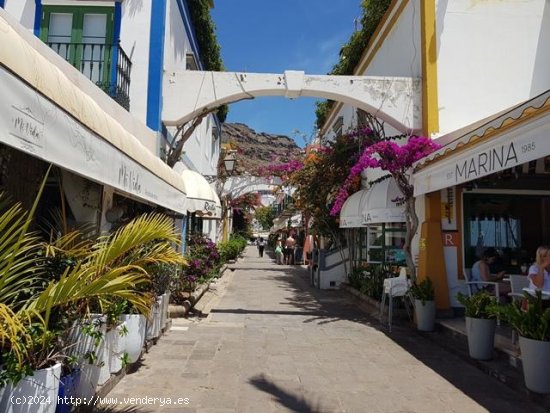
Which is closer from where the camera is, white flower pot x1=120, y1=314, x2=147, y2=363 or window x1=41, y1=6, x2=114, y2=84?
white flower pot x1=120, y1=314, x2=147, y2=363

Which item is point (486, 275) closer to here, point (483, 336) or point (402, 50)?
point (483, 336)

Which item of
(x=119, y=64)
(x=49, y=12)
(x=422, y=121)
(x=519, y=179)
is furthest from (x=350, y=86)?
(x=49, y=12)

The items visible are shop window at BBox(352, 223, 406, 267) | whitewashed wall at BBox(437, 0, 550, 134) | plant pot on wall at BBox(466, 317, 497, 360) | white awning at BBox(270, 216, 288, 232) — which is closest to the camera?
plant pot on wall at BBox(466, 317, 497, 360)

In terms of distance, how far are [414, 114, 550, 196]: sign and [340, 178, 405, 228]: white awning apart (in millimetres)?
1770

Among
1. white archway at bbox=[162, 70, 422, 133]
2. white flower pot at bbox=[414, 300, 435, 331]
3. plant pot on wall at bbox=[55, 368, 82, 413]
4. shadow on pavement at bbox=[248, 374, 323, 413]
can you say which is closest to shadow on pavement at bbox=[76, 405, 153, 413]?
plant pot on wall at bbox=[55, 368, 82, 413]

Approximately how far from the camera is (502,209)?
966cm

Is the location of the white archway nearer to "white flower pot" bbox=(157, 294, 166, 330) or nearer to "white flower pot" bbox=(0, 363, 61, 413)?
"white flower pot" bbox=(157, 294, 166, 330)

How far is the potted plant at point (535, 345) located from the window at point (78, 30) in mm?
8769

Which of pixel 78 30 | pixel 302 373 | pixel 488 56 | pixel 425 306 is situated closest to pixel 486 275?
pixel 425 306

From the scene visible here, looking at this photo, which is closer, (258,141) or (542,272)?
(542,272)

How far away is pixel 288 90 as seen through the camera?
10547 mm

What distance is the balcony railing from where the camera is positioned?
29.8 ft

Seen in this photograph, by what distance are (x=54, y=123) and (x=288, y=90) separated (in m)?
7.81

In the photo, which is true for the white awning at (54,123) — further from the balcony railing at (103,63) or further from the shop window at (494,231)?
the shop window at (494,231)
